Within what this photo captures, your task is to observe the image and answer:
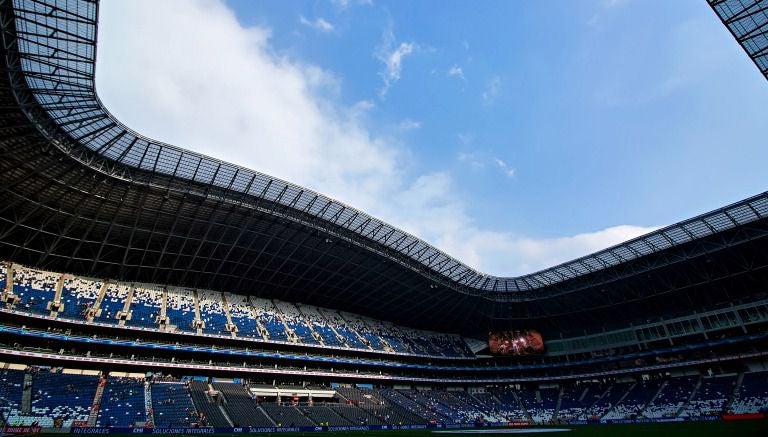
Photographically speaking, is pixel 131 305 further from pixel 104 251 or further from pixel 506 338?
pixel 506 338

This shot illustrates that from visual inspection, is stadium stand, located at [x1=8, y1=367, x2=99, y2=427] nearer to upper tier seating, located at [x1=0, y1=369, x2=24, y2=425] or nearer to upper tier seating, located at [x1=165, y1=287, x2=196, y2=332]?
upper tier seating, located at [x1=0, y1=369, x2=24, y2=425]

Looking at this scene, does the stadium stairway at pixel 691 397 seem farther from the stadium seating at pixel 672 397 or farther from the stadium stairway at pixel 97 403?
the stadium stairway at pixel 97 403

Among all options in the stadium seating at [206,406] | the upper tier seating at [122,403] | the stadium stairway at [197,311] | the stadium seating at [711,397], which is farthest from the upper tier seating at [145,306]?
the stadium seating at [711,397]

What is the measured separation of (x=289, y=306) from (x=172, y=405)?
23692 mm

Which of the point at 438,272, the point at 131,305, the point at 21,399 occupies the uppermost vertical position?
the point at 438,272

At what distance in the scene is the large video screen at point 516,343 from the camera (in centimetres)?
7031

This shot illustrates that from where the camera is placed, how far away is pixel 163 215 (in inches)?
1597

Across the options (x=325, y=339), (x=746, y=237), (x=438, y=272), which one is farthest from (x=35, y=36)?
(x=746, y=237)

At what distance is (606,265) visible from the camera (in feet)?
178

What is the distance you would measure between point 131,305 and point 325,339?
2311 cm

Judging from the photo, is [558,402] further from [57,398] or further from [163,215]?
A: [57,398]

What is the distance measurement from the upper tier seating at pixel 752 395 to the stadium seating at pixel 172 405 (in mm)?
56921

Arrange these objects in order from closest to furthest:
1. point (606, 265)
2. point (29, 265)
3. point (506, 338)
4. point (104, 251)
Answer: point (29, 265) → point (104, 251) → point (606, 265) → point (506, 338)

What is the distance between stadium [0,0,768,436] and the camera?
31031 mm
